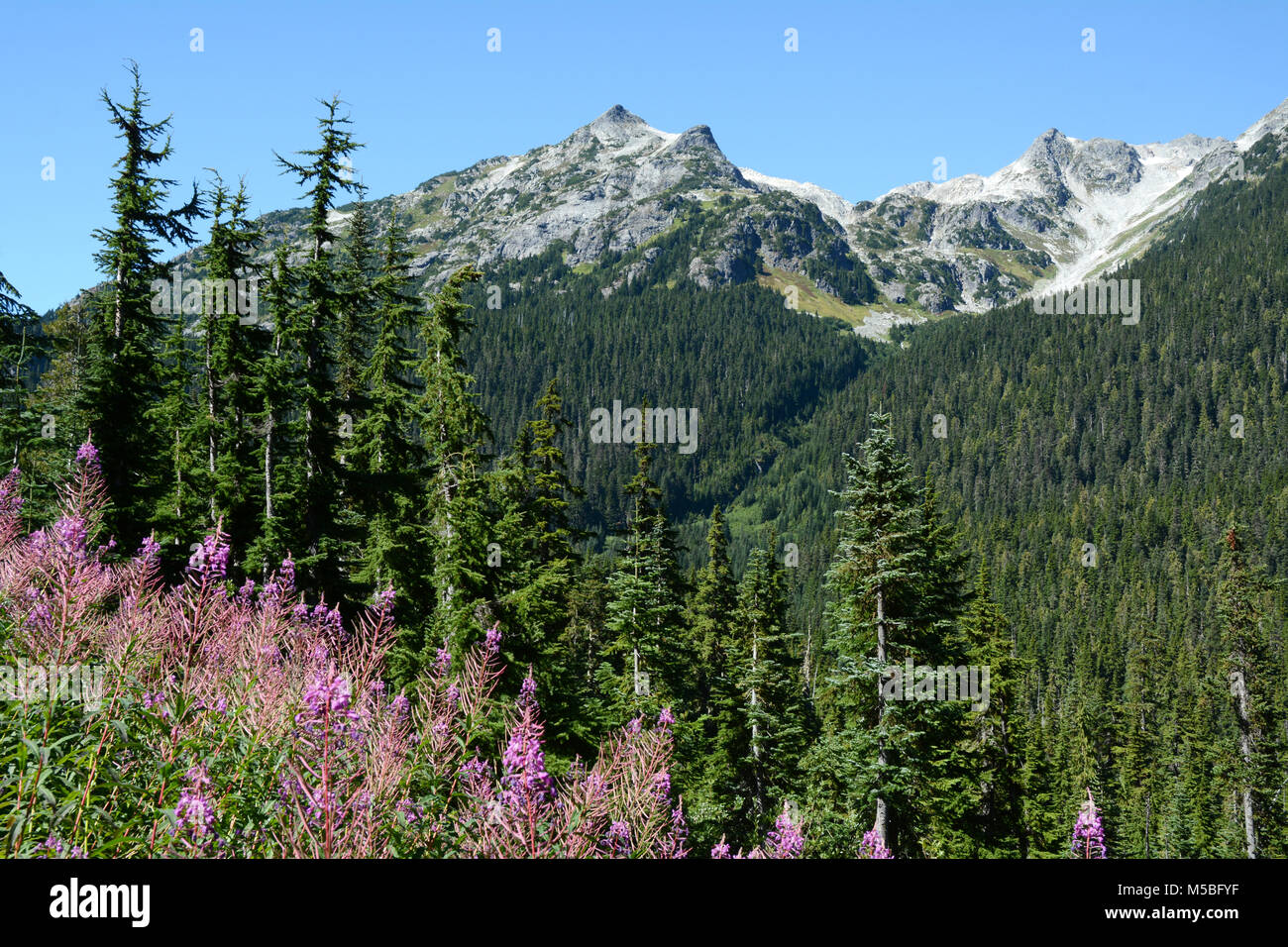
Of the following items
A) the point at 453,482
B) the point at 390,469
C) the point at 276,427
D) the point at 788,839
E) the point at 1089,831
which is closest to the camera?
the point at 788,839

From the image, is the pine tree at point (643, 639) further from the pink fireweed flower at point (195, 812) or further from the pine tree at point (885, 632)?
the pink fireweed flower at point (195, 812)

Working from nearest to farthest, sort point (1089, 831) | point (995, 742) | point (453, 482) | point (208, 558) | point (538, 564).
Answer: point (1089, 831), point (208, 558), point (453, 482), point (538, 564), point (995, 742)

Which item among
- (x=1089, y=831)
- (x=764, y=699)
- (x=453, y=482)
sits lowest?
(x=764, y=699)

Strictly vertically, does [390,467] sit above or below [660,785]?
above

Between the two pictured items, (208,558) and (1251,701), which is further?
(1251,701)

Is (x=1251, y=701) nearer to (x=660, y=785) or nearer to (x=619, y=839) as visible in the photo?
(x=660, y=785)

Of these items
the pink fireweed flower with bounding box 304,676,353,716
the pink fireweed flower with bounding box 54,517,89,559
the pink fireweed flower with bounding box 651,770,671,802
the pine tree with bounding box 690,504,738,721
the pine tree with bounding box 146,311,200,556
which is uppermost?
the pine tree with bounding box 146,311,200,556

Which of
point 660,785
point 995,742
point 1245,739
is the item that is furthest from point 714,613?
point 660,785

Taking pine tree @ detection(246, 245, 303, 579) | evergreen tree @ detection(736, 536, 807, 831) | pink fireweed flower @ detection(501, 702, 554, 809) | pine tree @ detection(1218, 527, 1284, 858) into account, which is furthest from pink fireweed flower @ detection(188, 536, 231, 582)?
pine tree @ detection(1218, 527, 1284, 858)

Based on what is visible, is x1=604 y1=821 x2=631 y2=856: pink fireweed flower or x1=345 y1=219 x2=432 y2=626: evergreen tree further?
x1=345 y1=219 x2=432 y2=626: evergreen tree

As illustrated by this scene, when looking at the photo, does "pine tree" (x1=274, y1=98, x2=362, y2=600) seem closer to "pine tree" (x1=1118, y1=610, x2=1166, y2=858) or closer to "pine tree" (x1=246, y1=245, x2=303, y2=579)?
"pine tree" (x1=246, y1=245, x2=303, y2=579)

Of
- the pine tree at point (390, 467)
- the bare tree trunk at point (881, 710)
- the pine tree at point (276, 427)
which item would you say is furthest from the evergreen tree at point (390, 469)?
the bare tree trunk at point (881, 710)
